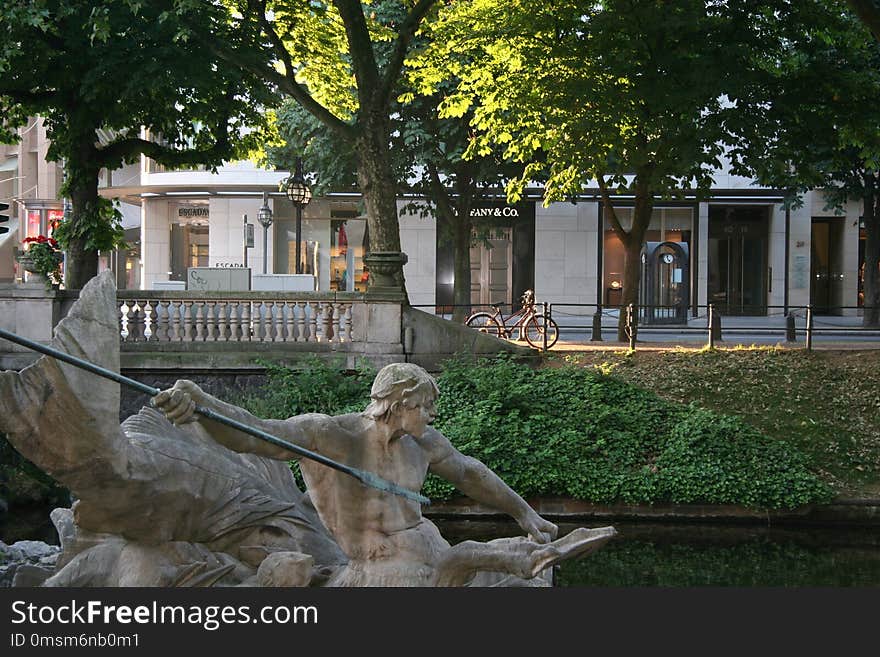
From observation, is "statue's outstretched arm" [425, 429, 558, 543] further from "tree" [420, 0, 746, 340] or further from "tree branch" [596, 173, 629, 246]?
"tree branch" [596, 173, 629, 246]

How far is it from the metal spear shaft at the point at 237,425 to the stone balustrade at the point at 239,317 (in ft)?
42.5

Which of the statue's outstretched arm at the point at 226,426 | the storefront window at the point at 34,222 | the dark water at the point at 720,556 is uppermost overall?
the storefront window at the point at 34,222

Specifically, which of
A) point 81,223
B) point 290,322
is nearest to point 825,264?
point 290,322

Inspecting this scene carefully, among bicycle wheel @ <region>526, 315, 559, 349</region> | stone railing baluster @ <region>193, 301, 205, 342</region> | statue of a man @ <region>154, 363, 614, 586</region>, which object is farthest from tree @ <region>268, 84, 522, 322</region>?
statue of a man @ <region>154, 363, 614, 586</region>

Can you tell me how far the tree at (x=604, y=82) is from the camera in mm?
19891

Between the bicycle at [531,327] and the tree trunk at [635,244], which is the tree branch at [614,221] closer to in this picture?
the tree trunk at [635,244]

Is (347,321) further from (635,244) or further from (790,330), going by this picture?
(790,330)

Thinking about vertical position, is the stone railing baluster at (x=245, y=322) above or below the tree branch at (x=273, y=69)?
below

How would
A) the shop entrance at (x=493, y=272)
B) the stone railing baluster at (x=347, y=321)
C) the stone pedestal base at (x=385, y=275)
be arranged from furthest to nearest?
the shop entrance at (x=493, y=272), the stone railing baluster at (x=347, y=321), the stone pedestal base at (x=385, y=275)

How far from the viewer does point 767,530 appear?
14.8 meters

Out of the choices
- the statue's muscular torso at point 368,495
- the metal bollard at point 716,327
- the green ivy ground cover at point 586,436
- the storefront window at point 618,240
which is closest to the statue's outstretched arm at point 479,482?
the statue's muscular torso at point 368,495

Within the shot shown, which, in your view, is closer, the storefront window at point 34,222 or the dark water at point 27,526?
the dark water at point 27,526

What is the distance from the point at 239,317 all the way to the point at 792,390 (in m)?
9.42

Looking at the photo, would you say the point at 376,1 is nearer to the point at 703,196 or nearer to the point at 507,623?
the point at 703,196
